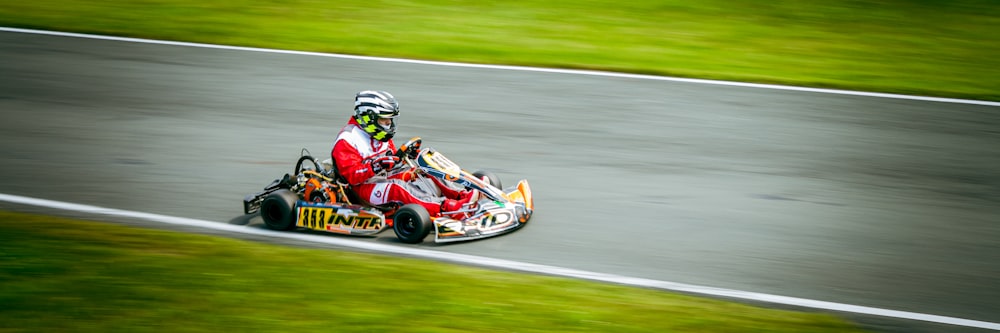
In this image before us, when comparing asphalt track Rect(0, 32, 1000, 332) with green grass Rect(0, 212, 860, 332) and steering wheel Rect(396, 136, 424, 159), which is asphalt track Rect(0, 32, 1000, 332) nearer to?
green grass Rect(0, 212, 860, 332)

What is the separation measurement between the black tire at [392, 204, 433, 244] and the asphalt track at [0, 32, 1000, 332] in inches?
6.0

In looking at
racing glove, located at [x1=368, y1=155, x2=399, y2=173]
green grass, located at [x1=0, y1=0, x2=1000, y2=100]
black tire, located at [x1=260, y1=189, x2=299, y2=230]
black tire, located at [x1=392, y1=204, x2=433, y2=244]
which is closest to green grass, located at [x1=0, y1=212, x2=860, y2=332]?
black tire, located at [x1=392, y1=204, x2=433, y2=244]

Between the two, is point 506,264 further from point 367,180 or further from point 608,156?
point 608,156

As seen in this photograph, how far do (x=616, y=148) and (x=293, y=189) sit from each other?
432 centimetres

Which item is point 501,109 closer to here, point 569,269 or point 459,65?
point 459,65

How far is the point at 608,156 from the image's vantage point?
41.3 ft

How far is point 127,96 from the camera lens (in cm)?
1485

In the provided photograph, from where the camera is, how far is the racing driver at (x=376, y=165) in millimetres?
9828

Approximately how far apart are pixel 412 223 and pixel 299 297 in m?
1.78

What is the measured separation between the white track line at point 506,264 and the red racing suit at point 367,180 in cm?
46

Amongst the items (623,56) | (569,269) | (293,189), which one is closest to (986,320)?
(569,269)

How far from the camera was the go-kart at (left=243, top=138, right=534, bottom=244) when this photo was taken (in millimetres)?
9609

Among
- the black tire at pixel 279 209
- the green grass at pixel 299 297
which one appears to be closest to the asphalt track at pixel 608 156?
the black tire at pixel 279 209

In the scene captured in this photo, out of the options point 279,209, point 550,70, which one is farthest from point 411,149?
point 550,70
